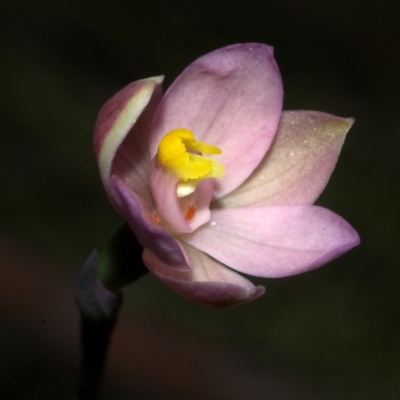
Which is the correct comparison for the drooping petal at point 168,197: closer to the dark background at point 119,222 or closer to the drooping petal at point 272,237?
the drooping petal at point 272,237

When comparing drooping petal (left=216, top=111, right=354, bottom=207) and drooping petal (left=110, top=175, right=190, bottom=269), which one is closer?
drooping petal (left=110, top=175, right=190, bottom=269)

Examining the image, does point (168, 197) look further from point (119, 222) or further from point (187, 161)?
point (119, 222)

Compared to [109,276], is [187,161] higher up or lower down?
higher up

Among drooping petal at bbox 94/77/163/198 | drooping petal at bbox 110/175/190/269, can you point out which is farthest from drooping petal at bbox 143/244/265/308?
drooping petal at bbox 94/77/163/198

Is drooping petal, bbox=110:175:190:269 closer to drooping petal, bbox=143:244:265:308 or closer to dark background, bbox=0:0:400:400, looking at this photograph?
drooping petal, bbox=143:244:265:308

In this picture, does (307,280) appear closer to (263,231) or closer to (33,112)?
(33,112)

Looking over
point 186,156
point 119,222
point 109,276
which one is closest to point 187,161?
point 186,156
